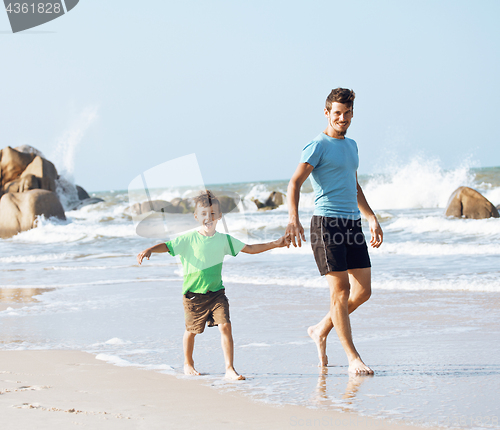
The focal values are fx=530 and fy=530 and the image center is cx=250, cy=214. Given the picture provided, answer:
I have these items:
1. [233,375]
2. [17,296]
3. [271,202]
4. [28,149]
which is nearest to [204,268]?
[233,375]

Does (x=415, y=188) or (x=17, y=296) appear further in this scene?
(x=415, y=188)

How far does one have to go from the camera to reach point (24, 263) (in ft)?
37.3

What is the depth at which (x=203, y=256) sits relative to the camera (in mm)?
3471

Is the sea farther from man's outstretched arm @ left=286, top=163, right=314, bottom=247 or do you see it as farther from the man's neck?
the man's neck

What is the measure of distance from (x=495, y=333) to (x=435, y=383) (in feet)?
5.48

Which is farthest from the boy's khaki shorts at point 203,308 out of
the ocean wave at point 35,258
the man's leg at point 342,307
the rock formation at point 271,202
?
the rock formation at point 271,202

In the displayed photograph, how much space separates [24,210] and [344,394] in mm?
17768

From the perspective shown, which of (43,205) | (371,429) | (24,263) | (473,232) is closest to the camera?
(371,429)

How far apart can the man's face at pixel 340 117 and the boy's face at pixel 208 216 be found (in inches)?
36.6

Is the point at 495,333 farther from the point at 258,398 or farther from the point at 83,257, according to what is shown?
the point at 83,257

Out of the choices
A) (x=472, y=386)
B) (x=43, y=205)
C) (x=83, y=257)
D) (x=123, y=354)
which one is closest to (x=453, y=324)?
(x=472, y=386)

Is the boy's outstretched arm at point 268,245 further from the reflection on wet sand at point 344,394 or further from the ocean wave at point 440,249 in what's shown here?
the ocean wave at point 440,249

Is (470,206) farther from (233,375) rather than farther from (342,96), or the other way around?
(233,375)

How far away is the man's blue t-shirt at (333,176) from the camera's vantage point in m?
3.37
